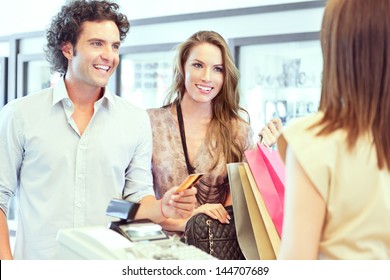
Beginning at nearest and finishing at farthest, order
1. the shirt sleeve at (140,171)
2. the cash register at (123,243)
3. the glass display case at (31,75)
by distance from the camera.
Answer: the cash register at (123,243), the shirt sleeve at (140,171), the glass display case at (31,75)

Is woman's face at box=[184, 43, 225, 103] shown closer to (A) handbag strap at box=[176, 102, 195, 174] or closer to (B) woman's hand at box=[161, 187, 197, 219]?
(A) handbag strap at box=[176, 102, 195, 174]

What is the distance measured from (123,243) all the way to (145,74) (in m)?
3.60

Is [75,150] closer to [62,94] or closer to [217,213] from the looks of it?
[62,94]

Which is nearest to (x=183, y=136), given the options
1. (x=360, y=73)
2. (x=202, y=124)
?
(x=202, y=124)

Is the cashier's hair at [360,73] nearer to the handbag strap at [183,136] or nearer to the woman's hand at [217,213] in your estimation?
the woman's hand at [217,213]

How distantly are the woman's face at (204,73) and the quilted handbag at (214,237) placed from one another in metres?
0.69

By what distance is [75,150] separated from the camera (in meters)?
2.06

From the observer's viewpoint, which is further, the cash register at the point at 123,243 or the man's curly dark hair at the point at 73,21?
the man's curly dark hair at the point at 73,21

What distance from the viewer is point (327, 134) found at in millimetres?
1094

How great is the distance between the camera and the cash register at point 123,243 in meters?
1.18

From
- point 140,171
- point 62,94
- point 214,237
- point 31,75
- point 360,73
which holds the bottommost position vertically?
point 214,237

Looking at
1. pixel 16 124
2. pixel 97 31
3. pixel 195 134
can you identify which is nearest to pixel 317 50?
pixel 195 134

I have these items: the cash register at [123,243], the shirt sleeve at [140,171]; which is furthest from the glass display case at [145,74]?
the cash register at [123,243]

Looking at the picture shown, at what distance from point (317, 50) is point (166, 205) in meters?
2.37
